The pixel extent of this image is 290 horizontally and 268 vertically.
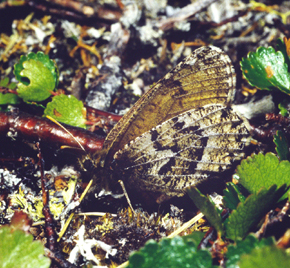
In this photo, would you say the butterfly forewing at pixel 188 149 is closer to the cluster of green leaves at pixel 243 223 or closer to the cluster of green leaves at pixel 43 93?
the cluster of green leaves at pixel 243 223

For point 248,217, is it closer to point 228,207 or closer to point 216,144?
point 228,207

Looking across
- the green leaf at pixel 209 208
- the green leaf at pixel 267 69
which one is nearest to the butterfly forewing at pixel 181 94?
the green leaf at pixel 267 69

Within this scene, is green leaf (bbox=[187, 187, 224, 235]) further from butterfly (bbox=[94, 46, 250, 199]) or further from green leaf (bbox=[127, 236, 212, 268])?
butterfly (bbox=[94, 46, 250, 199])

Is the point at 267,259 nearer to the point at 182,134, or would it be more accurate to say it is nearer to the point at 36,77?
the point at 182,134

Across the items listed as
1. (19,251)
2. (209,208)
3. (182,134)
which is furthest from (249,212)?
(19,251)

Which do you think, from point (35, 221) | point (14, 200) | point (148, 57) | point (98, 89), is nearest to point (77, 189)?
point (35, 221)

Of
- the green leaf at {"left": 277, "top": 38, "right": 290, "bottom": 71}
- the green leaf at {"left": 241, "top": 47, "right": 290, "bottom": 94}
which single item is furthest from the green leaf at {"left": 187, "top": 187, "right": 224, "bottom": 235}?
the green leaf at {"left": 277, "top": 38, "right": 290, "bottom": 71}
